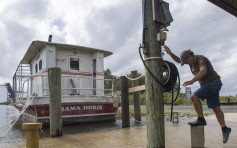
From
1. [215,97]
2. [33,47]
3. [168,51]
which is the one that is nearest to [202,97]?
[215,97]

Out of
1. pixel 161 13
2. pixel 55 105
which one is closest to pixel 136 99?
pixel 55 105

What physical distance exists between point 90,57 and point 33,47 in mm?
2684

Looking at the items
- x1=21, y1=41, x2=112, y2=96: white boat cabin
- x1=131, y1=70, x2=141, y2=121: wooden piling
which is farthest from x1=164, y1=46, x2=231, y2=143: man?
x1=21, y1=41, x2=112, y2=96: white boat cabin

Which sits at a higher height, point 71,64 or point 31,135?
point 71,64

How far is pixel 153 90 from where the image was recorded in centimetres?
313

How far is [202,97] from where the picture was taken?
3547 millimetres

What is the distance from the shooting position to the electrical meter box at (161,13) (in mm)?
3203

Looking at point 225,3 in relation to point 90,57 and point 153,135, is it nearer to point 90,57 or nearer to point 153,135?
point 153,135

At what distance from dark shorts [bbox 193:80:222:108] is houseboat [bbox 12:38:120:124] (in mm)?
5056

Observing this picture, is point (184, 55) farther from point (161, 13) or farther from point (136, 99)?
point (136, 99)

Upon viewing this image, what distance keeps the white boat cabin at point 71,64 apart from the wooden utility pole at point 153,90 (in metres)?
6.48

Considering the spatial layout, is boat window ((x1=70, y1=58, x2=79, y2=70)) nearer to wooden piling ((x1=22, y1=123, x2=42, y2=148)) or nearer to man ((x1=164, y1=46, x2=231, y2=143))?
man ((x1=164, y1=46, x2=231, y2=143))

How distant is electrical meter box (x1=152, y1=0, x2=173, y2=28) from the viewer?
10.5ft

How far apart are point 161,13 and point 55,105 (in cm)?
402
